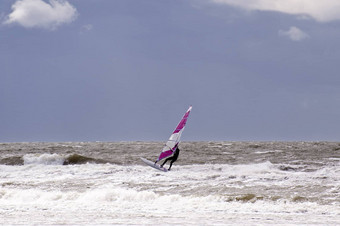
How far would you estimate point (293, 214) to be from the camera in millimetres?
13945

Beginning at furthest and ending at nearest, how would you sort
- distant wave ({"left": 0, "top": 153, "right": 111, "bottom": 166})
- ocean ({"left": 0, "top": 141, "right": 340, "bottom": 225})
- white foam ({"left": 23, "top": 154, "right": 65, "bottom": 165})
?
1. white foam ({"left": 23, "top": 154, "right": 65, "bottom": 165})
2. distant wave ({"left": 0, "top": 153, "right": 111, "bottom": 166})
3. ocean ({"left": 0, "top": 141, "right": 340, "bottom": 225})

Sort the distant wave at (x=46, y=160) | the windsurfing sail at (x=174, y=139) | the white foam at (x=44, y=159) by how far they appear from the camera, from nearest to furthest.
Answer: the windsurfing sail at (x=174, y=139) → the distant wave at (x=46, y=160) → the white foam at (x=44, y=159)

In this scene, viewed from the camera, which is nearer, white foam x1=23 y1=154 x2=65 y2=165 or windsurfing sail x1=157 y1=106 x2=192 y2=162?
windsurfing sail x1=157 y1=106 x2=192 y2=162

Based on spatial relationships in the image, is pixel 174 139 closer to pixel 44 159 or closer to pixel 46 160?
pixel 46 160

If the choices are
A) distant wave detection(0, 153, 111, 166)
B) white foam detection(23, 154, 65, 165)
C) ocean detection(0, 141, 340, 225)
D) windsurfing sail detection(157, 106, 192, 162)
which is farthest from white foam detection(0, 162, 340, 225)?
white foam detection(23, 154, 65, 165)

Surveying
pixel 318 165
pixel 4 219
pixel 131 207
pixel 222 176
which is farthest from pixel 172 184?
pixel 318 165

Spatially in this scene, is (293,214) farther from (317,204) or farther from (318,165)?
(318,165)

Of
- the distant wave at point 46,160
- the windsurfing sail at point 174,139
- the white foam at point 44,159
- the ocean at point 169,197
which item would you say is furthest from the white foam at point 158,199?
the white foam at point 44,159

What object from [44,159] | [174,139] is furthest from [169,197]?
[44,159]

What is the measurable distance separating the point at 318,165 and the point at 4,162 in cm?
2285

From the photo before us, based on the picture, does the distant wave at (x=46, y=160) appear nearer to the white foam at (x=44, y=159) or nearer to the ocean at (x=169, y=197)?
the white foam at (x=44, y=159)

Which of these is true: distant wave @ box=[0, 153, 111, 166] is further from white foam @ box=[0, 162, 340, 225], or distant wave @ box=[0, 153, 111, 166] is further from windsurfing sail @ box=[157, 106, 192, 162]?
windsurfing sail @ box=[157, 106, 192, 162]

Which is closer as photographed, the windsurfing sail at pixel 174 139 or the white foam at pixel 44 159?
the windsurfing sail at pixel 174 139

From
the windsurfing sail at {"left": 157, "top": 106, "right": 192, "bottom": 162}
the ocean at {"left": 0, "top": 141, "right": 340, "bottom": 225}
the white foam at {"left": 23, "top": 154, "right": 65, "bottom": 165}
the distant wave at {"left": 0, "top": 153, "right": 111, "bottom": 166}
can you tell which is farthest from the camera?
the white foam at {"left": 23, "top": 154, "right": 65, "bottom": 165}
